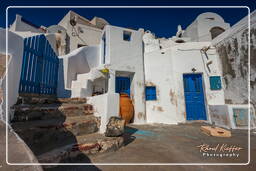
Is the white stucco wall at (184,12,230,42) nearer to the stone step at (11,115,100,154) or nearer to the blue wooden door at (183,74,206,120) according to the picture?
the blue wooden door at (183,74,206,120)

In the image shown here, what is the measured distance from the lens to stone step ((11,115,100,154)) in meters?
1.88

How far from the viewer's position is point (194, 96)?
634 centimetres

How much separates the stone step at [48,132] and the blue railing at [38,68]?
7.23ft

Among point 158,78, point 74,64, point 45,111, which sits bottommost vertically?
point 45,111

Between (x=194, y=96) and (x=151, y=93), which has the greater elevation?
(x=151, y=93)

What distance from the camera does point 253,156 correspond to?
7.52 ft

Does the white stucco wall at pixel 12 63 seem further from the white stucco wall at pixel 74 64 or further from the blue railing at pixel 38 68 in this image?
the white stucco wall at pixel 74 64

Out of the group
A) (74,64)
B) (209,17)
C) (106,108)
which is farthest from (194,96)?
(209,17)

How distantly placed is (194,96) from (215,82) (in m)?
1.23

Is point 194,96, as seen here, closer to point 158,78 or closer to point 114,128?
point 158,78

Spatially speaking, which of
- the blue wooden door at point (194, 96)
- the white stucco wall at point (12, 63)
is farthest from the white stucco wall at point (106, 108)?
the blue wooden door at point (194, 96)

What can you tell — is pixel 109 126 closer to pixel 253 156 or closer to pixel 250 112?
pixel 253 156

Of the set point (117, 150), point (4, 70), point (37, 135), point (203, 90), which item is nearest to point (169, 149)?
point (117, 150)

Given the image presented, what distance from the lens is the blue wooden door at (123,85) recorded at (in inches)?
261
